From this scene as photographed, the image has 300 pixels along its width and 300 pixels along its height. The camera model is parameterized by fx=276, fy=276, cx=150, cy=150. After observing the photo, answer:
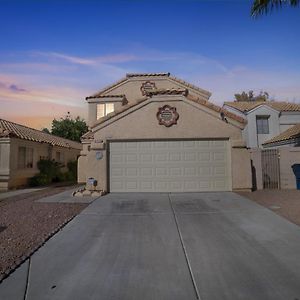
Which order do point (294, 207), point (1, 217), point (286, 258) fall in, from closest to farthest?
point (286, 258) < point (1, 217) < point (294, 207)

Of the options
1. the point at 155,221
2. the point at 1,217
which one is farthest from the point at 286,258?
the point at 1,217

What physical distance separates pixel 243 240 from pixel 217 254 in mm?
1009

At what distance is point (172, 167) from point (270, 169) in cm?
493

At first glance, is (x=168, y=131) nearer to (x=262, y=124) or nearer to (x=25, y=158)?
(x=25, y=158)

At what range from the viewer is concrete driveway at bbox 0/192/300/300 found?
3.57m

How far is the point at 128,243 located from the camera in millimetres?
5410

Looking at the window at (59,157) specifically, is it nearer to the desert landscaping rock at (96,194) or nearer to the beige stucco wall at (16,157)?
the beige stucco wall at (16,157)

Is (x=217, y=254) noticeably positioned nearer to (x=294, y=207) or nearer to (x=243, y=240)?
(x=243, y=240)

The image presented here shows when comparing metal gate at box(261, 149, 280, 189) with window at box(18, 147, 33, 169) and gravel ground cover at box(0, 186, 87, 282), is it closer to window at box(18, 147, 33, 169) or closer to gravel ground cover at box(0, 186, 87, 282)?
gravel ground cover at box(0, 186, 87, 282)

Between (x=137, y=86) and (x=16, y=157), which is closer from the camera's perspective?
(x=16, y=157)

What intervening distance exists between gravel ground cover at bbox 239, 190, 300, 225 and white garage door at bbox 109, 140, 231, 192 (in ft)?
4.90

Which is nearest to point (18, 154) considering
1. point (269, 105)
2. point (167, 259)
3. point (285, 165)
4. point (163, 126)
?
point (163, 126)

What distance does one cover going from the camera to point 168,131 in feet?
40.0

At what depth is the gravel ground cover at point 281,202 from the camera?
7593mm
